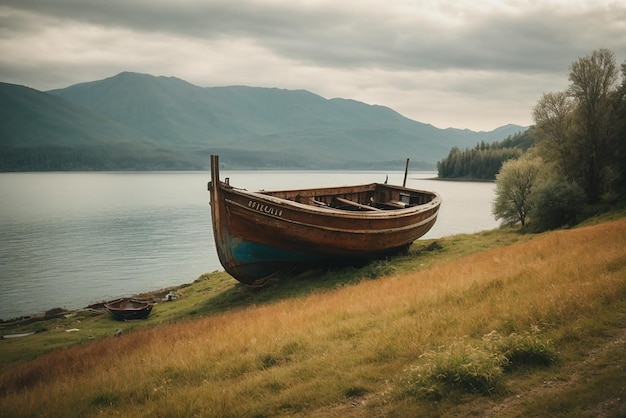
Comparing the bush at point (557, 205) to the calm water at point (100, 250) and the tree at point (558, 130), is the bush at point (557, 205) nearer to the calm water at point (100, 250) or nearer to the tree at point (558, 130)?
the tree at point (558, 130)

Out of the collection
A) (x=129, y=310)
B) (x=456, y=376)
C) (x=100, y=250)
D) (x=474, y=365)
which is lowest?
(x=100, y=250)

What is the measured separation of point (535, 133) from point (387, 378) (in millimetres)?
43983

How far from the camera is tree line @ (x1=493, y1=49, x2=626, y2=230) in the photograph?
135ft

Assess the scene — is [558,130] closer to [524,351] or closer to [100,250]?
[524,351]

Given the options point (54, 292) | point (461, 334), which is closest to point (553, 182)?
point (461, 334)

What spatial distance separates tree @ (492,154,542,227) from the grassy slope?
31.5 metres

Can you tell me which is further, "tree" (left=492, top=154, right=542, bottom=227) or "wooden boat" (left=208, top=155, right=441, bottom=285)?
"tree" (left=492, top=154, right=542, bottom=227)

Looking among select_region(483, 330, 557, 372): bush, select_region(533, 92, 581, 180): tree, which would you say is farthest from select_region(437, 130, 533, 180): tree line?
select_region(483, 330, 557, 372): bush

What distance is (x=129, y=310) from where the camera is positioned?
78.4 feet

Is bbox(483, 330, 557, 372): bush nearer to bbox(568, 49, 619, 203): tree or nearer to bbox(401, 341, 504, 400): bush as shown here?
bbox(401, 341, 504, 400): bush

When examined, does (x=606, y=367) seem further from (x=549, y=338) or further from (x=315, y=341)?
(x=315, y=341)

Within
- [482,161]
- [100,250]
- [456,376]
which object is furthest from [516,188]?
[482,161]

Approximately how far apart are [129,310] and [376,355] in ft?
62.6

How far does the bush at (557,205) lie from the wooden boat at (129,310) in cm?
2993
